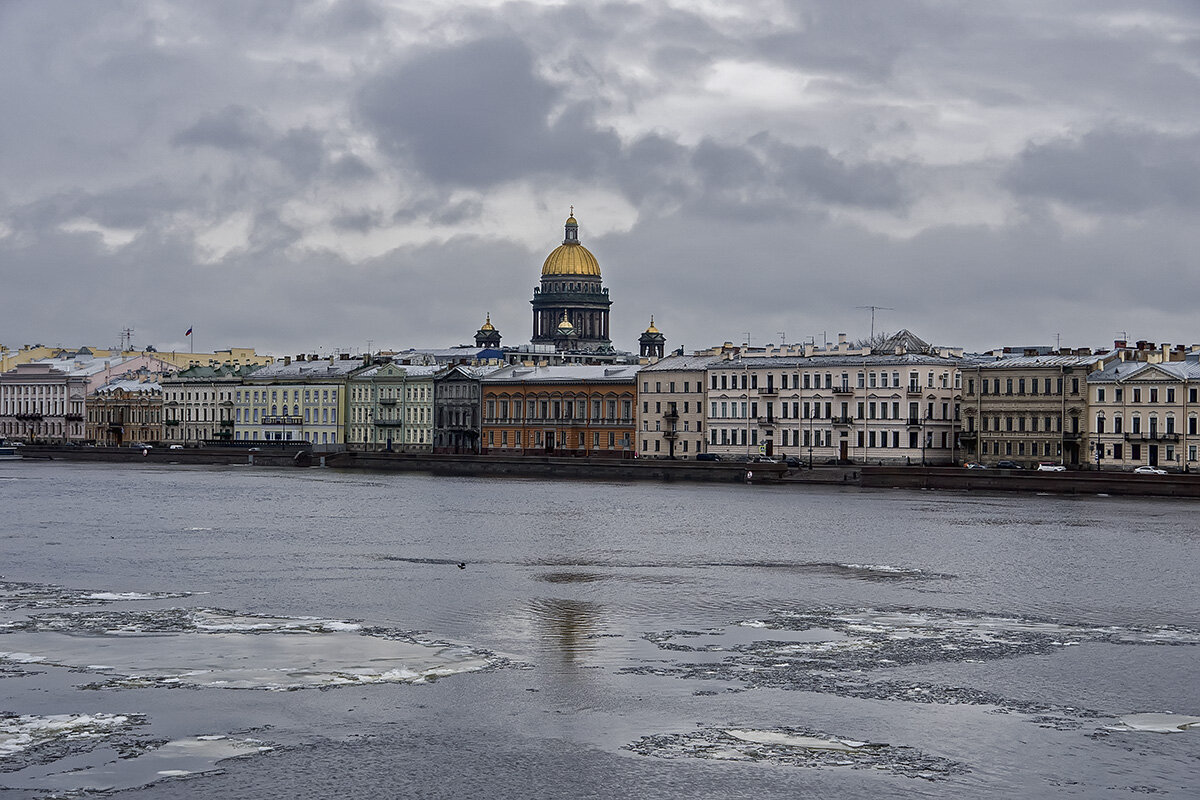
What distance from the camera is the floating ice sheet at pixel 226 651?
19156mm

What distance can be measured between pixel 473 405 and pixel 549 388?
639 centimetres

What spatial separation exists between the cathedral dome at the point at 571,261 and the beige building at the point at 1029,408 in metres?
58.7

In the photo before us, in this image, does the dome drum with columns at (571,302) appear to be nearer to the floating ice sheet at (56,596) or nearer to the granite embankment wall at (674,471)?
the granite embankment wall at (674,471)

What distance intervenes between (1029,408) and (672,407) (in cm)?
1917

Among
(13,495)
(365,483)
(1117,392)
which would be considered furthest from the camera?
(365,483)

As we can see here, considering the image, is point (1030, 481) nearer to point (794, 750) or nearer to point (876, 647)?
point (876, 647)

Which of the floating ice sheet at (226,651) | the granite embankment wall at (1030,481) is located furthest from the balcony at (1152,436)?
the floating ice sheet at (226,651)

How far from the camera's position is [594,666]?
20.4 m

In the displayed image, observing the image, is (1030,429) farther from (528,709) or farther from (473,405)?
(528,709)

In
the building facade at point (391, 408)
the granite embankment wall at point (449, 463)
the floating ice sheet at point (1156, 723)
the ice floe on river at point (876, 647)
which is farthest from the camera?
the building facade at point (391, 408)

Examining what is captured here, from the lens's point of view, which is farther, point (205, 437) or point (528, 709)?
point (205, 437)

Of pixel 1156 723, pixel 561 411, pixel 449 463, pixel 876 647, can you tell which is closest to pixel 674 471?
pixel 449 463

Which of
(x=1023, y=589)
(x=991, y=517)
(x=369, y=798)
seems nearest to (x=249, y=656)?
(x=369, y=798)

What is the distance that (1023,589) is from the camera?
29.6m
